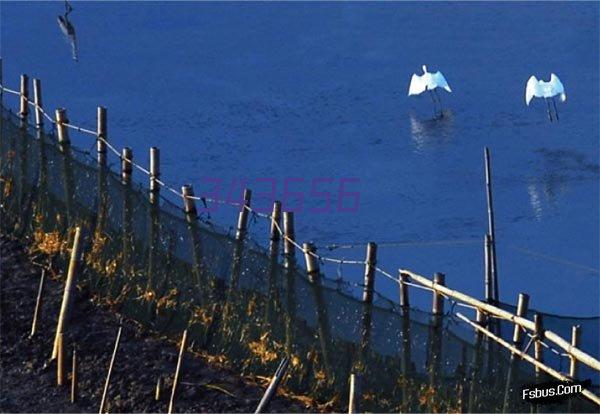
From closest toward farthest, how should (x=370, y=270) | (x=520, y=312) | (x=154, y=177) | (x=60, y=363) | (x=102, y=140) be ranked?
(x=520, y=312) < (x=60, y=363) < (x=370, y=270) < (x=154, y=177) < (x=102, y=140)

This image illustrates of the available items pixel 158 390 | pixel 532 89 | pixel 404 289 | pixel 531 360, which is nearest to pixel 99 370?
Result: pixel 158 390

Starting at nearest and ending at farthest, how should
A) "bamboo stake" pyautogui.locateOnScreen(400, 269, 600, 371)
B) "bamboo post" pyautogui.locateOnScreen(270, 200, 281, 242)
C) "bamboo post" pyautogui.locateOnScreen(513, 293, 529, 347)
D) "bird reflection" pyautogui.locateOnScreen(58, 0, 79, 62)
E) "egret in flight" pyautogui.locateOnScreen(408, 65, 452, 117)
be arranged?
"bamboo stake" pyautogui.locateOnScreen(400, 269, 600, 371)
"bamboo post" pyautogui.locateOnScreen(513, 293, 529, 347)
"bamboo post" pyautogui.locateOnScreen(270, 200, 281, 242)
"egret in flight" pyautogui.locateOnScreen(408, 65, 452, 117)
"bird reflection" pyautogui.locateOnScreen(58, 0, 79, 62)

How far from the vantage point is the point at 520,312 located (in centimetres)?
775

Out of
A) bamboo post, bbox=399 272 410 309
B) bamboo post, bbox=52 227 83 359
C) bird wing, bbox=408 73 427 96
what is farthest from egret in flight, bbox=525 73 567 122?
bamboo post, bbox=52 227 83 359

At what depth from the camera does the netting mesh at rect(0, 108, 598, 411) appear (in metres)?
7.93

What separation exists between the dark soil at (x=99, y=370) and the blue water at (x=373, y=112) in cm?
158

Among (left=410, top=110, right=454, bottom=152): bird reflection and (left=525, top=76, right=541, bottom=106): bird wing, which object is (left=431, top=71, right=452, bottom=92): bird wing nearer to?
(left=410, top=110, right=454, bottom=152): bird reflection

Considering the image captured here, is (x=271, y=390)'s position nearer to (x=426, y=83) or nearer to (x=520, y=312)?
(x=520, y=312)

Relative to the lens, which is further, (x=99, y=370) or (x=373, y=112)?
(x=373, y=112)

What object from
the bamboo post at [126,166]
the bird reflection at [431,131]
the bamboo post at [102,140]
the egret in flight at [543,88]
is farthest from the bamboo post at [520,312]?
the egret in flight at [543,88]

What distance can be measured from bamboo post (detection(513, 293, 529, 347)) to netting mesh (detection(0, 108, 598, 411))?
0.33 ft

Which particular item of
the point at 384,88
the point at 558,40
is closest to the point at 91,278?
the point at 384,88

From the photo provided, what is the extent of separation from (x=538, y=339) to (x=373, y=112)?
4.84 metres

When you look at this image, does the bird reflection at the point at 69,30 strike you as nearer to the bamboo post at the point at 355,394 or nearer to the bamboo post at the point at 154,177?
the bamboo post at the point at 154,177
